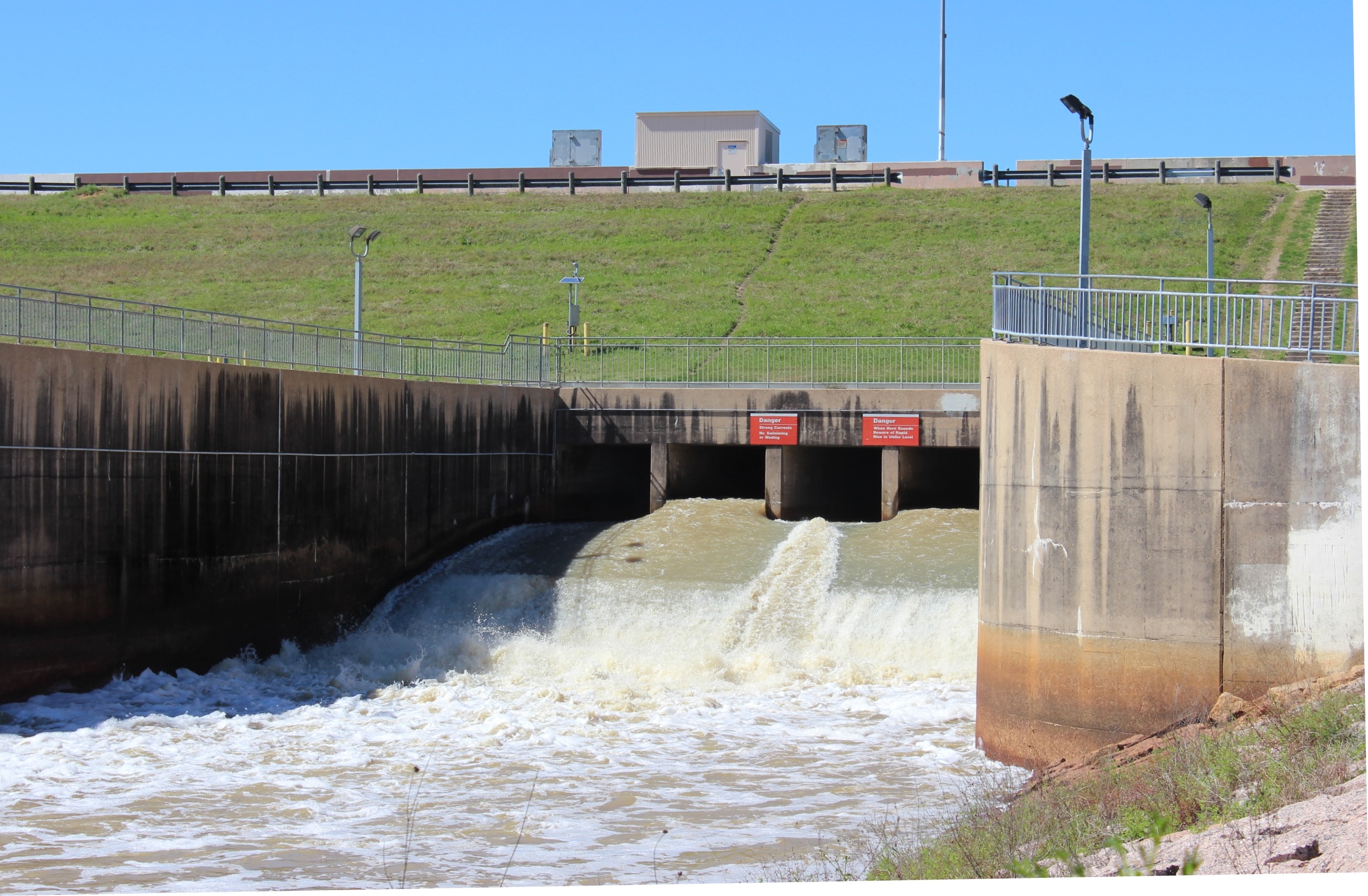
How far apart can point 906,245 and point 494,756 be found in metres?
38.9

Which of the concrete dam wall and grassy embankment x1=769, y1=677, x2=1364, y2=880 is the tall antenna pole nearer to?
the concrete dam wall

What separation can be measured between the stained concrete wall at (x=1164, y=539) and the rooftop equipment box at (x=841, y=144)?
184ft

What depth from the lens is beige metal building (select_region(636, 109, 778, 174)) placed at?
65.9 meters

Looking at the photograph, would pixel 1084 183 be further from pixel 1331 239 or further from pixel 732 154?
pixel 732 154

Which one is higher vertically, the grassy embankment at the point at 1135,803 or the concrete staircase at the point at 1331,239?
the concrete staircase at the point at 1331,239

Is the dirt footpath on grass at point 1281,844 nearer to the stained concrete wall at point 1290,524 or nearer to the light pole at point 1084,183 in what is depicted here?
the stained concrete wall at point 1290,524

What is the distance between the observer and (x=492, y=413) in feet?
90.7

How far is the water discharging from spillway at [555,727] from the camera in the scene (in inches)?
473

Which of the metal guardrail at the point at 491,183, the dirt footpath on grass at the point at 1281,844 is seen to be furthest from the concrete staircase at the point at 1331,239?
the dirt footpath on grass at the point at 1281,844

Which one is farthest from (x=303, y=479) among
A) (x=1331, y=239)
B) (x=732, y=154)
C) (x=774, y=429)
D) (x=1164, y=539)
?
(x=732, y=154)

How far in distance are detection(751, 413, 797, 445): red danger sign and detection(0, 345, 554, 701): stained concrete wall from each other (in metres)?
5.94

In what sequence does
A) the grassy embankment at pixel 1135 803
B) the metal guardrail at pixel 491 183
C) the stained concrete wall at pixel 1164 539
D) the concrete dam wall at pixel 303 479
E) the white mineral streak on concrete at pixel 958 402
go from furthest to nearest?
1. the metal guardrail at pixel 491 183
2. the white mineral streak on concrete at pixel 958 402
3. the concrete dam wall at pixel 303 479
4. the stained concrete wall at pixel 1164 539
5. the grassy embankment at pixel 1135 803

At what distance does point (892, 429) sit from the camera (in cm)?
2783

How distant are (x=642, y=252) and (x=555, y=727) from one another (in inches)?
1460
